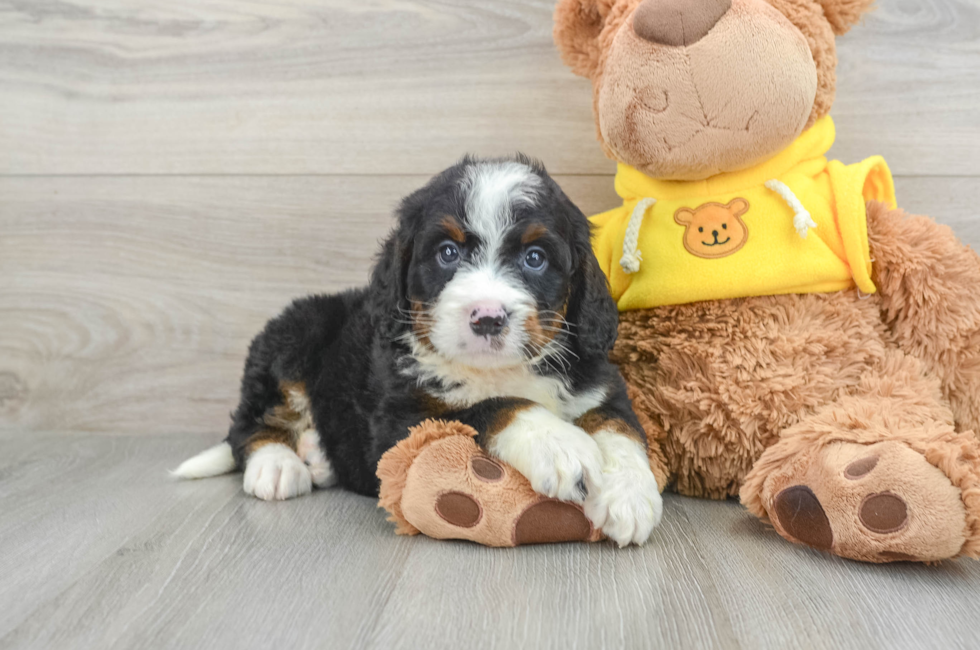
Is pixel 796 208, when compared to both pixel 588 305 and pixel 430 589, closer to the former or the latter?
pixel 588 305

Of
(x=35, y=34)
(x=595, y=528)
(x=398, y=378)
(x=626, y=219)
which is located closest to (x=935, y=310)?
(x=626, y=219)

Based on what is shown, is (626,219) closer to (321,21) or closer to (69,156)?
(321,21)

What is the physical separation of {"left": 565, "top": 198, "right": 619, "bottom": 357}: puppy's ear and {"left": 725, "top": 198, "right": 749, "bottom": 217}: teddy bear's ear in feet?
1.37

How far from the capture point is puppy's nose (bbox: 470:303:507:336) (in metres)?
1.59

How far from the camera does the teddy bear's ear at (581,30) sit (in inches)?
82.5

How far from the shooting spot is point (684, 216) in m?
2.02

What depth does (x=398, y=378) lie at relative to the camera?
1897 mm

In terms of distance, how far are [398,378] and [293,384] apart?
25.8 inches

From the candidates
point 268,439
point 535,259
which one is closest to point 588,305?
point 535,259

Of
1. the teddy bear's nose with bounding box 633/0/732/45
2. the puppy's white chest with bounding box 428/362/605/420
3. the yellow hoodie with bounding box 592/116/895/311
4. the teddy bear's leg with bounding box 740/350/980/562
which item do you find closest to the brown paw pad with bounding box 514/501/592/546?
the puppy's white chest with bounding box 428/362/605/420

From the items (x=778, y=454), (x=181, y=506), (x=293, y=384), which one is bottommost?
(x=181, y=506)

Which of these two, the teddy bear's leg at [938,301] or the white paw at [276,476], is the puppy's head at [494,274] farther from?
the teddy bear's leg at [938,301]

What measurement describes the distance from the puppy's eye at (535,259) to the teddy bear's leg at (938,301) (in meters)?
0.91

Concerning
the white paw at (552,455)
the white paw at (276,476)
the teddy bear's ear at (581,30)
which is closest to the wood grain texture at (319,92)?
the teddy bear's ear at (581,30)
